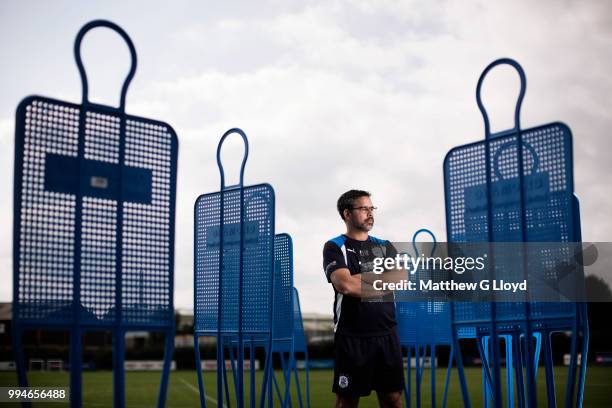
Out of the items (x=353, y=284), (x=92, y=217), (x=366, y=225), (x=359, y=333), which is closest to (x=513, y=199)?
(x=366, y=225)

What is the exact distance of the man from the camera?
4215mm

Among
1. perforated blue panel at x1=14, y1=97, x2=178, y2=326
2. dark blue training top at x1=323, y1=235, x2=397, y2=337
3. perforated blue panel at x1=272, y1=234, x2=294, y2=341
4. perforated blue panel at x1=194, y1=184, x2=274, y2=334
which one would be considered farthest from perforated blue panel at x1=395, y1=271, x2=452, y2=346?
perforated blue panel at x1=14, y1=97, x2=178, y2=326

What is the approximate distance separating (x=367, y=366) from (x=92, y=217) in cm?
188

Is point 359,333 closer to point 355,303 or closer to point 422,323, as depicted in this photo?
point 355,303

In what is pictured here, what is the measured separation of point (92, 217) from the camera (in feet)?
11.1

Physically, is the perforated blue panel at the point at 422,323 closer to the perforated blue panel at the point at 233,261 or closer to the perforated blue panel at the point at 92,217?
the perforated blue panel at the point at 233,261

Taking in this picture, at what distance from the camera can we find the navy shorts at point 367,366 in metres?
4.20

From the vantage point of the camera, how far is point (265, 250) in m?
5.52

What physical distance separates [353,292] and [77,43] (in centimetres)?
211

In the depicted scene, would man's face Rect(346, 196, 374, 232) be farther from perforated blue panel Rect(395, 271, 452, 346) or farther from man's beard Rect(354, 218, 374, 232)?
perforated blue panel Rect(395, 271, 452, 346)

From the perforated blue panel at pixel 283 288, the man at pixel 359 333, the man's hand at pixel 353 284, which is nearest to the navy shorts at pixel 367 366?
the man at pixel 359 333

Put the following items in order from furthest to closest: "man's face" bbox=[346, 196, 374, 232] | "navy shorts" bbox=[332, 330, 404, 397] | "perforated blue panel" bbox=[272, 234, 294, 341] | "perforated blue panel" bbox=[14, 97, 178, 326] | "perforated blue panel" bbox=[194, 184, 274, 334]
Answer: "perforated blue panel" bbox=[272, 234, 294, 341], "perforated blue panel" bbox=[194, 184, 274, 334], "man's face" bbox=[346, 196, 374, 232], "navy shorts" bbox=[332, 330, 404, 397], "perforated blue panel" bbox=[14, 97, 178, 326]

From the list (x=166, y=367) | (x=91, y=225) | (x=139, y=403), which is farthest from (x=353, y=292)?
(x=139, y=403)

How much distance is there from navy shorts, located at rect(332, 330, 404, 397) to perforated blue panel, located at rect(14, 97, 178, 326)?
4.06 feet
